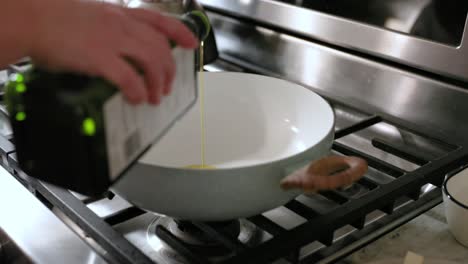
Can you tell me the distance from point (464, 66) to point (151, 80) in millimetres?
457

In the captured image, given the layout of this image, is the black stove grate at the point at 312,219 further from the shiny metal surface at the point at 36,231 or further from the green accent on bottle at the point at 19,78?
the green accent on bottle at the point at 19,78

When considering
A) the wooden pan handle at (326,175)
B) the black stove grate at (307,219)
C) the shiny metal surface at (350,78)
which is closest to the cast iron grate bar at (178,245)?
the black stove grate at (307,219)

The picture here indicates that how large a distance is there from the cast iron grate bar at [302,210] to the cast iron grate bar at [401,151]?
0.57ft

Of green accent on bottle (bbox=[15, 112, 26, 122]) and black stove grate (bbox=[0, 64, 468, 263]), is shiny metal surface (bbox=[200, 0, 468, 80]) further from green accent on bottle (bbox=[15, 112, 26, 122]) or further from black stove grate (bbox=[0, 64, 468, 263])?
green accent on bottle (bbox=[15, 112, 26, 122])

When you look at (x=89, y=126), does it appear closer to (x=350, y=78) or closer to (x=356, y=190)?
(x=356, y=190)

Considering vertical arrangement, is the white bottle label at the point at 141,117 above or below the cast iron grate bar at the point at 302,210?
above

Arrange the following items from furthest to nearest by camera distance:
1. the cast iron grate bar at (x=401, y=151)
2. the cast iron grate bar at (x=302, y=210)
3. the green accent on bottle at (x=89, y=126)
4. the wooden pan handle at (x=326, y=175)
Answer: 1. the cast iron grate bar at (x=401, y=151)
2. the cast iron grate bar at (x=302, y=210)
3. the wooden pan handle at (x=326, y=175)
4. the green accent on bottle at (x=89, y=126)

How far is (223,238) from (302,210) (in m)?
0.09

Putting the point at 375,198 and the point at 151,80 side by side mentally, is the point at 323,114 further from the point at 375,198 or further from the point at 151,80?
the point at 151,80

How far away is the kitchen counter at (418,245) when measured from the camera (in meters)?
0.54

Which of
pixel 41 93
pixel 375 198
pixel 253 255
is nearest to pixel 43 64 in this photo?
pixel 41 93

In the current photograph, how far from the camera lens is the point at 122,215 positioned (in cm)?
56

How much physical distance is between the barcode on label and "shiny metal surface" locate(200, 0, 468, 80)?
453 mm

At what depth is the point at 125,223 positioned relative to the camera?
1.96ft
